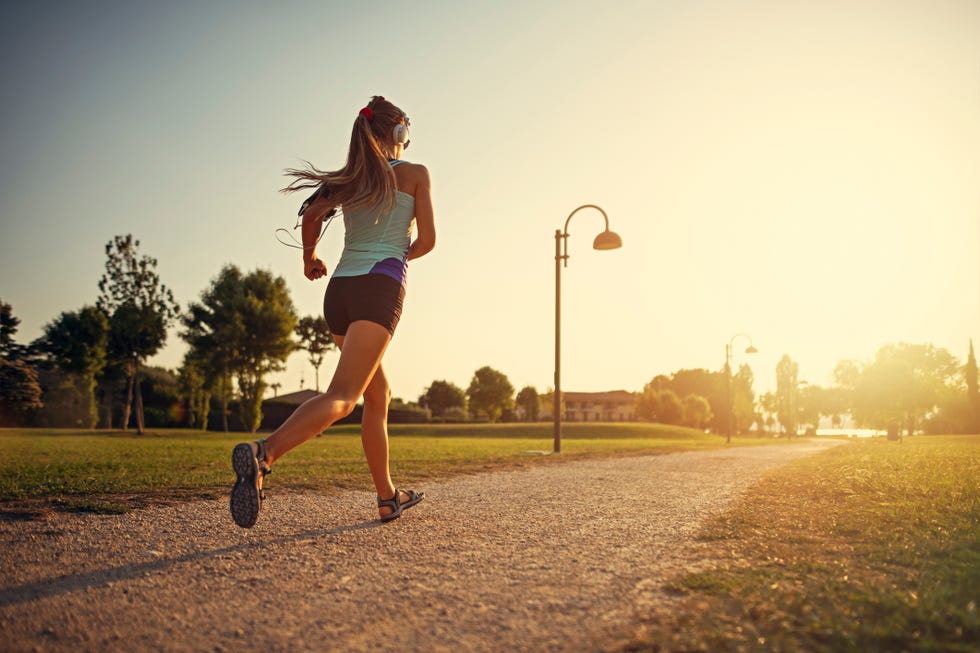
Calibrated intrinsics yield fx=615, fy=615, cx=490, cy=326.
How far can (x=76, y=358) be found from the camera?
123ft

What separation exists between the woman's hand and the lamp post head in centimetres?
1099

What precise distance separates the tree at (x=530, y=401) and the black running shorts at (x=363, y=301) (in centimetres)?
8337

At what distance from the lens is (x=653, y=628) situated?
189cm

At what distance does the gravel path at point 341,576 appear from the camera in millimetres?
1920

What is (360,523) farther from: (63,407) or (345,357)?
(63,407)

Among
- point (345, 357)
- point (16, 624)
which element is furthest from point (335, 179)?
point (16, 624)

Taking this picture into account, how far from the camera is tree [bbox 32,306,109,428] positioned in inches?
1455

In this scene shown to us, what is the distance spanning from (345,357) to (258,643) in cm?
165

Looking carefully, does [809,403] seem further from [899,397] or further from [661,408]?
[899,397]

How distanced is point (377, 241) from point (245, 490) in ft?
5.05

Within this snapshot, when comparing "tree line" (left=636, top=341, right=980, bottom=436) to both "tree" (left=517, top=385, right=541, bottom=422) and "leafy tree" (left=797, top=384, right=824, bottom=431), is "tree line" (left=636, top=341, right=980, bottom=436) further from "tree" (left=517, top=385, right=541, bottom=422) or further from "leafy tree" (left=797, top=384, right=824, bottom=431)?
"leafy tree" (left=797, top=384, right=824, bottom=431)

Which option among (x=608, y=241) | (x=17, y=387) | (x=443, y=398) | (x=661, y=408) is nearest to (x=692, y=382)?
(x=661, y=408)

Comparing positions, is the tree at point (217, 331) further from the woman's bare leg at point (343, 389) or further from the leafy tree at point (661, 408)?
the leafy tree at point (661, 408)

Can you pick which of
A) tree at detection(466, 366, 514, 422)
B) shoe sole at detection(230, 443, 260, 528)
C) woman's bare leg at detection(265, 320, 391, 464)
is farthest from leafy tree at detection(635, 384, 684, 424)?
shoe sole at detection(230, 443, 260, 528)
